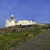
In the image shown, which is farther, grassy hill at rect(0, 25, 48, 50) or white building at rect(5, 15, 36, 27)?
white building at rect(5, 15, 36, 27)

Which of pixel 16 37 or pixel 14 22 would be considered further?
pixel 14 22

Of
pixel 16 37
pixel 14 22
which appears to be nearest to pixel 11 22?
pixel 14 22

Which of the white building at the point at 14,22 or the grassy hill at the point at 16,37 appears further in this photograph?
the white building at the point at 14,22

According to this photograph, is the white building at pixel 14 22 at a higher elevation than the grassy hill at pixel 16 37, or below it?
higher

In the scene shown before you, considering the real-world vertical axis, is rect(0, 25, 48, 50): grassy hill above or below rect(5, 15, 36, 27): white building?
below

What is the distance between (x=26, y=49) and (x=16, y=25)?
115768 millimetres

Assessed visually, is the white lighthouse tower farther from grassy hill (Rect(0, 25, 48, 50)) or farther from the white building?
grassy hill (Rect(0, 25, 48, 50))

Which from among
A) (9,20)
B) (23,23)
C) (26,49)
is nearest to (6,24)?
(9,20)

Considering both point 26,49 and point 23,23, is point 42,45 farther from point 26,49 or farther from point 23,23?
point 23,23

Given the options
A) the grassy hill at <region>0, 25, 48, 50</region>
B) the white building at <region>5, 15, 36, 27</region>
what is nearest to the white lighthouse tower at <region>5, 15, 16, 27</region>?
the white building at <region>5, 15, 36, 27</region>

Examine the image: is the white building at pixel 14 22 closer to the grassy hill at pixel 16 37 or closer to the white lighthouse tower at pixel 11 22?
the white lighthouse tower at pixel 11 22

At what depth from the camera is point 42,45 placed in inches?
226

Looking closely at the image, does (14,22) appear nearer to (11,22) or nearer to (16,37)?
(11,22)

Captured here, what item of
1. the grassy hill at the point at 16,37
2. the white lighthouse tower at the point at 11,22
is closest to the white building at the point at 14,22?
the white lighthouse tower at the point at 11,22
